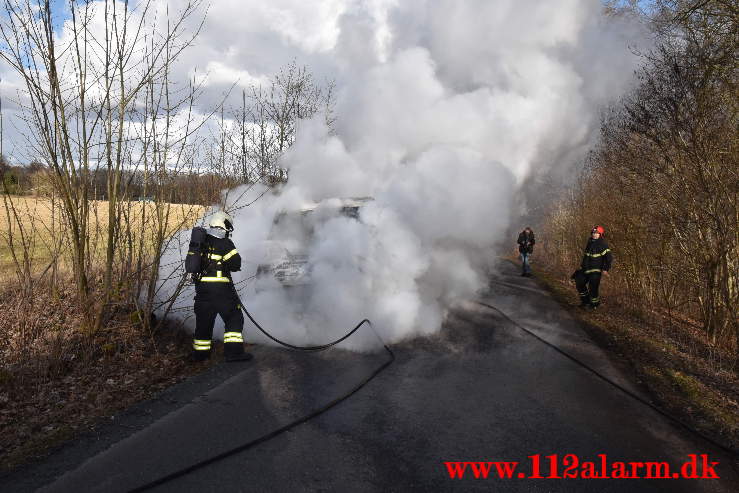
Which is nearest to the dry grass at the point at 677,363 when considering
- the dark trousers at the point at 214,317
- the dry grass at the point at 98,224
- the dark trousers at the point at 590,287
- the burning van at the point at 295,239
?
the dark trousers at the point at 590,287

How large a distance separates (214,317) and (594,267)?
→ 774 centimetres

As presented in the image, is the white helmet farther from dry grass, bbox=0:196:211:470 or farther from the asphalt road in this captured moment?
the asphalt road

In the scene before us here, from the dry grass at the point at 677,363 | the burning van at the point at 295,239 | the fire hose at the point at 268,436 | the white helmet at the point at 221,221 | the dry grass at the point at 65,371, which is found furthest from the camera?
the burning van at the point at 295,239

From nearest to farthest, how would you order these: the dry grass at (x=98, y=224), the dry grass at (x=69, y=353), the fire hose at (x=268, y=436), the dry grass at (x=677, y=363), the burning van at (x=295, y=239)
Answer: the fire hose at (x=268, y=436) < the dry grass at (x=69, y=353) < the dry grass at (x=677, y=363) < the dry grass at (x=98, y=224) < the burning van at (x=295, y=239)

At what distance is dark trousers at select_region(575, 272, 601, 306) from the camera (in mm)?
9820

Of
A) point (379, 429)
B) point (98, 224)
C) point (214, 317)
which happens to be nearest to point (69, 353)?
point (214, 317)

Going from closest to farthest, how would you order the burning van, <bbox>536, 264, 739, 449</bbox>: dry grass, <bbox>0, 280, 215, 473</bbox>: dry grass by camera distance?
1. <bbox>0, 280, 215, 473</bbox>: dry grass
2. <bbox>536, 264, 739, 449</bbox>: dry grass
3. the burning van

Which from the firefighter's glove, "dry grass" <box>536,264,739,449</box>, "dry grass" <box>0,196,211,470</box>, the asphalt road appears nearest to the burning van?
"dry grass" <box>0,196,211,470</box>

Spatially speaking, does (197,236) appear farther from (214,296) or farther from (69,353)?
(69,353)

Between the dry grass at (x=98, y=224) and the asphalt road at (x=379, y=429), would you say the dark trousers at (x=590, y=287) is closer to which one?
the asphalt road at (x=379, y=429)

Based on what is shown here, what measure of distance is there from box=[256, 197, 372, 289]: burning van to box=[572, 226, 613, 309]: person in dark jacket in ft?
16.7

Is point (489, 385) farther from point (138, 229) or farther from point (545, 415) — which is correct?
point (138, 229)

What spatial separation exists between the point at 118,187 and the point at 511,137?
271 inches

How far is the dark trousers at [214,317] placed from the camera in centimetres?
598
